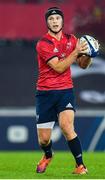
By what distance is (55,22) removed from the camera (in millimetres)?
10734

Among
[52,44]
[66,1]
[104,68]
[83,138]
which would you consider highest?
[52,44]

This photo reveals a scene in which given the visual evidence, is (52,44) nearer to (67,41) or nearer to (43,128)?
(67,41)

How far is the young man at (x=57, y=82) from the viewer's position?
1065 centimetres

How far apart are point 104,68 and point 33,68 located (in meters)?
1.68

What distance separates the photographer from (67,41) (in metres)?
10.9

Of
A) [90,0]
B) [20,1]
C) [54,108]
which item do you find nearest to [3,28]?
[20,1]

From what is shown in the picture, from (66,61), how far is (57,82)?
1.25ft

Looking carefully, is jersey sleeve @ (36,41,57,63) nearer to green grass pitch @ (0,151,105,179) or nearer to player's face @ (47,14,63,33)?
player's face @ (47,14,63,33)

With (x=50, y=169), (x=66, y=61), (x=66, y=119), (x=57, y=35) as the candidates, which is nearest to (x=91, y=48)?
(x=66, y=61)

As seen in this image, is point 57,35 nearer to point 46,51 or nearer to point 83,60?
point 46,51

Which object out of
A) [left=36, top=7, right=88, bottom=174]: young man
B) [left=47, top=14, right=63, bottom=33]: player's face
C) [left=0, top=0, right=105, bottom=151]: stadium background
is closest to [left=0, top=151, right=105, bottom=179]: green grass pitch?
[left=36, top=7, right=88, bottom=174]: young man

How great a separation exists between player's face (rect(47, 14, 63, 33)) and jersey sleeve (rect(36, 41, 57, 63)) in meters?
0.21

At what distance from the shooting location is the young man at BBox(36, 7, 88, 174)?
419 inches

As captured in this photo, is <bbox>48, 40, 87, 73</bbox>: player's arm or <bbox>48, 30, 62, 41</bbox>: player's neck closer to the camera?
<bbox>48, 40, 87, 73</bbox>: player's arm
